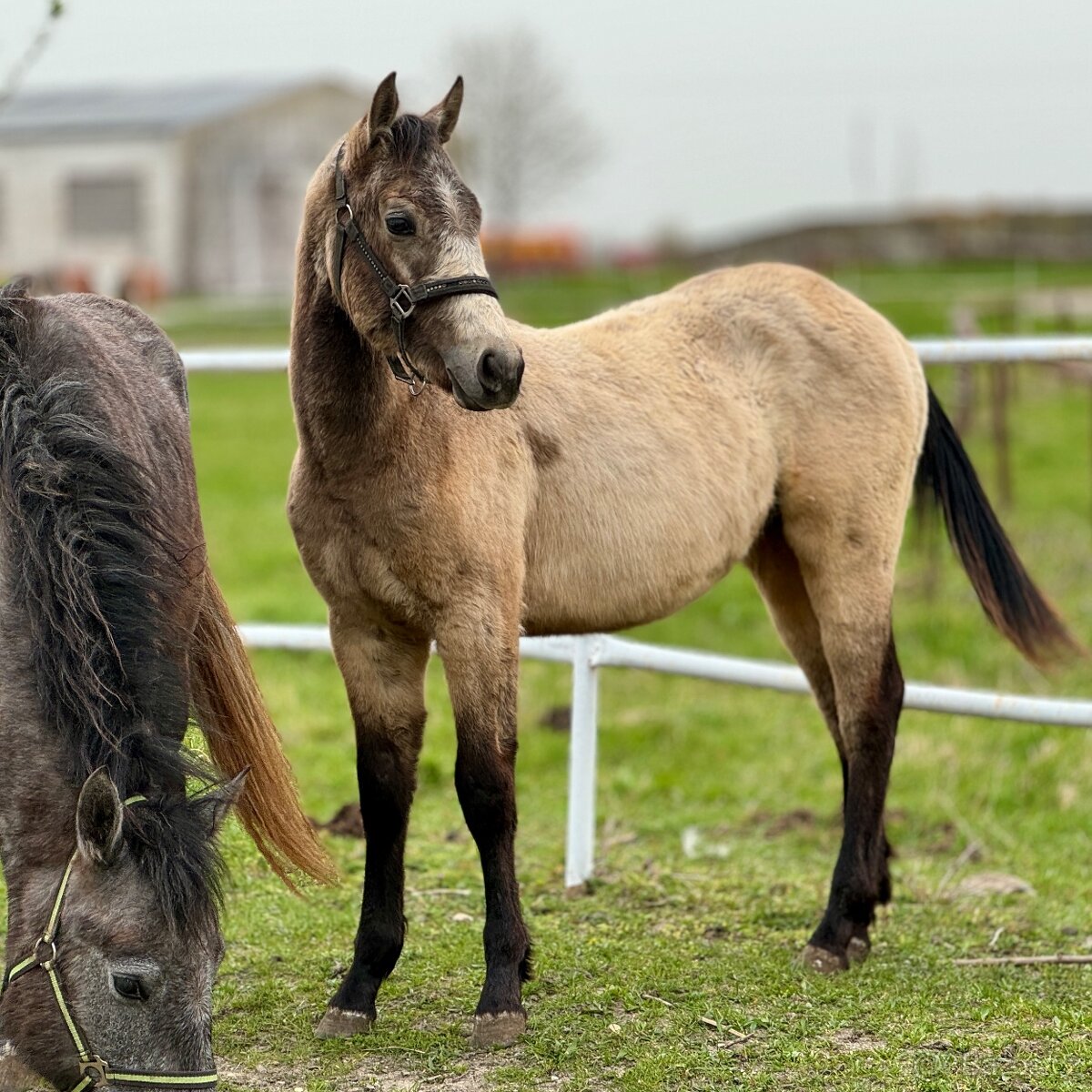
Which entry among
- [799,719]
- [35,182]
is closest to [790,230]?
[35,182]

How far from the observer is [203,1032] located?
2672 millimetres

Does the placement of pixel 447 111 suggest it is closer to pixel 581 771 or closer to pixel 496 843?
pixel 496 843

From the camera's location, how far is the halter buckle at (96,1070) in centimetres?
263

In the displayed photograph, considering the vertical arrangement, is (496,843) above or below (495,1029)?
above

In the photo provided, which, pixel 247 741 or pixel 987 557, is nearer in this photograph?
pixel 247 741

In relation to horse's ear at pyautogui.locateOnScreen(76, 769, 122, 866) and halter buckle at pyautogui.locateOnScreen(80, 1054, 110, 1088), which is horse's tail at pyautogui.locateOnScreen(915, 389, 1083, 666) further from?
halter buckle at pyautogui.locateOnScreen(80, 1054, 110, 1088)

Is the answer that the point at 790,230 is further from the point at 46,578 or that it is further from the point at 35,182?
the point at 46,578

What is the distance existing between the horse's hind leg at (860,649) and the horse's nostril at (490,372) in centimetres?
137

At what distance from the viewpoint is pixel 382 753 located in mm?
3672

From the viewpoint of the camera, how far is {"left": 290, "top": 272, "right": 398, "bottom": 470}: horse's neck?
11.4 ft

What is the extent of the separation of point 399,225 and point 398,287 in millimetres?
138

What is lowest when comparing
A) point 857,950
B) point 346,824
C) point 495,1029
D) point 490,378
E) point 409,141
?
point 346,824

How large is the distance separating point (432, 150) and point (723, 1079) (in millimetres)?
2135

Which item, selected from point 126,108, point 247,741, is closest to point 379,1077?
point 247,741
